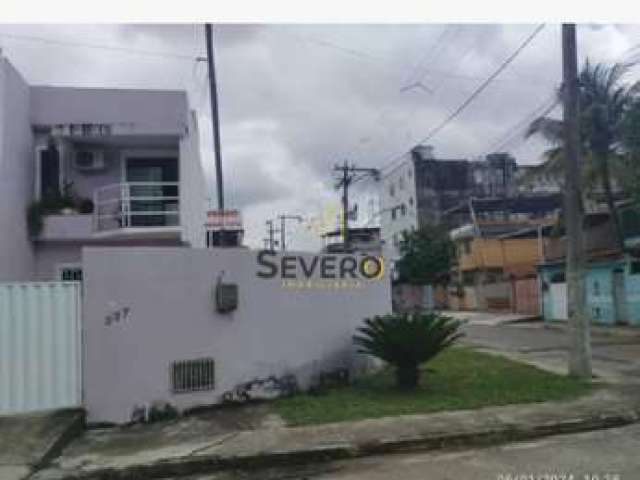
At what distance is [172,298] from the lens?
9.98 meters

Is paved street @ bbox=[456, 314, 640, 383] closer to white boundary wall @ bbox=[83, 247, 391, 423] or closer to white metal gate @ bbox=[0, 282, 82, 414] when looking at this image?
white boundary wall @ bbox=[83, 247, 391, 423]

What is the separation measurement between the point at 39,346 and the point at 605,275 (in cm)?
2177

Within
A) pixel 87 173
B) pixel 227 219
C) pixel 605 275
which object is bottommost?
pixel 605 275

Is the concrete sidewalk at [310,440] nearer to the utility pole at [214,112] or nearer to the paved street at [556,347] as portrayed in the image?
the paved street at [556,347]

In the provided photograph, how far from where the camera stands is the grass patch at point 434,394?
31.2 ft

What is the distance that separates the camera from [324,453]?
764 cm

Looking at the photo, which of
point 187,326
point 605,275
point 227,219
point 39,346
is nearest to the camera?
point 39,346

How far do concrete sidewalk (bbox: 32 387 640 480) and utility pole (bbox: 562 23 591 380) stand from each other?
2899 millimetres

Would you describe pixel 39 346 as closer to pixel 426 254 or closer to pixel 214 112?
pixel 214 112

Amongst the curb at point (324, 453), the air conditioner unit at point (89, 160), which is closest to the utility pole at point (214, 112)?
the air conditioner unit at point (89, 160)

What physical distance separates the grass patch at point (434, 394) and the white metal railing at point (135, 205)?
26.6 ft

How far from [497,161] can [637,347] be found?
47.3m

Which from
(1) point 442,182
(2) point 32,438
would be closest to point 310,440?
(2) point 32,438

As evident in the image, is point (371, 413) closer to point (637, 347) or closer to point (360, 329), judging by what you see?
point (360, 329)
